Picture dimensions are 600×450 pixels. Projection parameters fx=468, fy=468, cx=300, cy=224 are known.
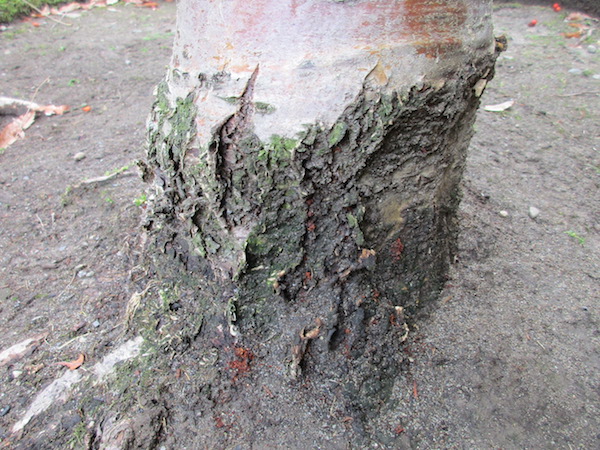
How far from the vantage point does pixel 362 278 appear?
1.45 meters

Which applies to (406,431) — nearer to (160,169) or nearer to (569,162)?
(160,169)

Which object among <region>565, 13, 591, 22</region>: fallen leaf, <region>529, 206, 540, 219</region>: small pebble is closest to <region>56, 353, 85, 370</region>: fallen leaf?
<region>529, 206, 540, 219</region>: small pebble

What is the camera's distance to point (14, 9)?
5.24 m

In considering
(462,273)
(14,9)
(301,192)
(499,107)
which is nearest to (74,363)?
(301,192)

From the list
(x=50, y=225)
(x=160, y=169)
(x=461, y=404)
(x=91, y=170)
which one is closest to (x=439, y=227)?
(x=461, y=404)

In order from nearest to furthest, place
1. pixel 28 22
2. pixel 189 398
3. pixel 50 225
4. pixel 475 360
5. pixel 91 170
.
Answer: pixel 189 398, pixel 475 360, pixel 50 225, pixel 91 170, pixel 28 22

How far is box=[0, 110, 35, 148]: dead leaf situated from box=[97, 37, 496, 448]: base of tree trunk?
2.34 meters

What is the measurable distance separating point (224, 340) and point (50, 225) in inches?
51.7

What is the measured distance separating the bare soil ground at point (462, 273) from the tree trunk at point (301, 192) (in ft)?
0.51

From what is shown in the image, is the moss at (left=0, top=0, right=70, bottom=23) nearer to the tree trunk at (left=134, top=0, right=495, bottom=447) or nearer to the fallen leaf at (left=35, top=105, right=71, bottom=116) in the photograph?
the fallen leaf at (left=35, top=105, right=71, bottom=116)

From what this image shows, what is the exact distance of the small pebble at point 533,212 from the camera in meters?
2.35

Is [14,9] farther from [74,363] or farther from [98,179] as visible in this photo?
[74,363]

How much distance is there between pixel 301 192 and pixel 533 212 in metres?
1.61

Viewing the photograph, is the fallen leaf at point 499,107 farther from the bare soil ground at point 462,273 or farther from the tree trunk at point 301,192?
the tree trunk at point 301,192
